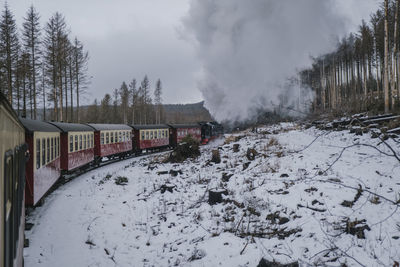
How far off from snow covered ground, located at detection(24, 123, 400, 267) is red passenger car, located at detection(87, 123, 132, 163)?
6385 mm

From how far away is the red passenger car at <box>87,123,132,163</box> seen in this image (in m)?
16.2

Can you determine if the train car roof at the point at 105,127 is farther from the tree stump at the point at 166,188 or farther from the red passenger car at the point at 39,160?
the tree stump at the point at 166,188

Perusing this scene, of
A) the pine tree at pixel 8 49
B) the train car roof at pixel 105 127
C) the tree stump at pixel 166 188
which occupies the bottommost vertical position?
the tree stump at pixel 166 188

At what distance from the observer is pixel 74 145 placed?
1218cm

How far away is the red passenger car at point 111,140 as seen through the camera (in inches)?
637

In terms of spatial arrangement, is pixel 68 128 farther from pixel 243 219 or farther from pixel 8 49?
pixel 8 49

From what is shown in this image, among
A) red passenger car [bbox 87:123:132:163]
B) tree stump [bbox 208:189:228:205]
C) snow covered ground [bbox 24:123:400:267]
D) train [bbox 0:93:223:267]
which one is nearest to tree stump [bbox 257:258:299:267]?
snow covered ground [bbox 24:123:400:267]

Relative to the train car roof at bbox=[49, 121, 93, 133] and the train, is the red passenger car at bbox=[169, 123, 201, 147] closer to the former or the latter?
the train

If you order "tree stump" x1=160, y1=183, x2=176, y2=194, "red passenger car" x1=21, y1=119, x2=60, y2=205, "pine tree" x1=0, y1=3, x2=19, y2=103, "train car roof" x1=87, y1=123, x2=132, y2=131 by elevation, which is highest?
"pine tree" x1=0, y1=3, x2=19, y2=103

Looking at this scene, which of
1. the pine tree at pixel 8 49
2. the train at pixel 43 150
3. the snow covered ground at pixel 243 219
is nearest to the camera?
the train at pixel 43 150

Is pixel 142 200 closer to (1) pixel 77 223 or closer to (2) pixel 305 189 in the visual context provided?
(1) pixel 77 223

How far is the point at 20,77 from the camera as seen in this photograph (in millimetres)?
23406

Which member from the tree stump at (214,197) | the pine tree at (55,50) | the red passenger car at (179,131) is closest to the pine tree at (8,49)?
the pine tree at (55,50)

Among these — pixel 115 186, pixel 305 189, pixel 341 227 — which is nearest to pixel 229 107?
pixel 115 186
